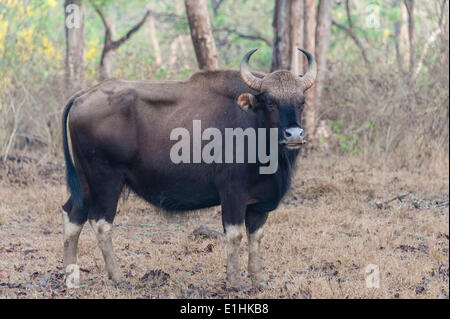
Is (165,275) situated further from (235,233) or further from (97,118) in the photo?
(97,118)

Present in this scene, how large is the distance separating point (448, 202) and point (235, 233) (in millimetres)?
4621

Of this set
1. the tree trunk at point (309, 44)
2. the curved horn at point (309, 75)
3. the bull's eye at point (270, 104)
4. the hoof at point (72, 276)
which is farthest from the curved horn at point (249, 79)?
the tree trunk at point (309, 44)

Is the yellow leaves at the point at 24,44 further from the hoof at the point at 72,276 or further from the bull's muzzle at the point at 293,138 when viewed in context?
the bull's muzzle at the point at 293,138

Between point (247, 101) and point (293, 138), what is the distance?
68 cm

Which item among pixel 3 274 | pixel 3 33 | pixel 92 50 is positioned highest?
pixel 3 33

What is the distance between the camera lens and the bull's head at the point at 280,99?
17.5ft

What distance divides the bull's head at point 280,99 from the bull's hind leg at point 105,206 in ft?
4.58

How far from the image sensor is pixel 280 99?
5.46m

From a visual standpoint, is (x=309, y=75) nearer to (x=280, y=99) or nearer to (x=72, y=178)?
(x=280, y=99)

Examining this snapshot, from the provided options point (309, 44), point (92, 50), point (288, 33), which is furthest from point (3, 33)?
point (92, 50)

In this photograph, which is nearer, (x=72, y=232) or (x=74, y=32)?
(x=72, y=232)

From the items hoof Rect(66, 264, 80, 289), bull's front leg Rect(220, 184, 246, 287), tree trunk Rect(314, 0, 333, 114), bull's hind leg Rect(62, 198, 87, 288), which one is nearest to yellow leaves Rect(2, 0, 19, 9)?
tree trunk Rect(314, 0, 333, 114)

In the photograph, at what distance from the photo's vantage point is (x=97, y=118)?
18.7 ft

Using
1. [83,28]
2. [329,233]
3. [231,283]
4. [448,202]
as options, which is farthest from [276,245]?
[83,28]
